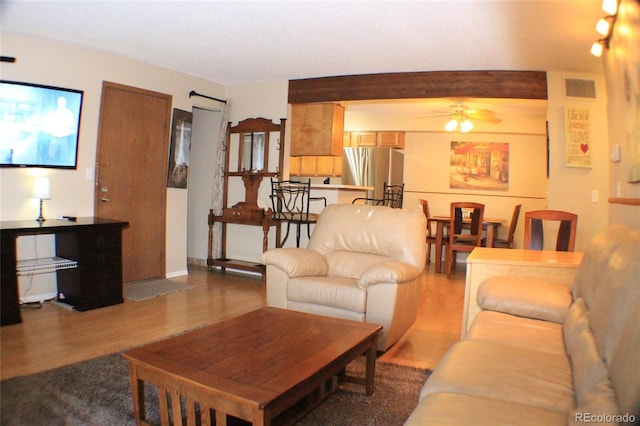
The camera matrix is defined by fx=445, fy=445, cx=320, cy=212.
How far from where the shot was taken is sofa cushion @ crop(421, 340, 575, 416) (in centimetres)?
140

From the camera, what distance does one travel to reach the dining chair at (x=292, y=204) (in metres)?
5.16

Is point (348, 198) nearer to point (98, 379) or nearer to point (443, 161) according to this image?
point (443, 161)

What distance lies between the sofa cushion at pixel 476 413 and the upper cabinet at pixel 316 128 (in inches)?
178

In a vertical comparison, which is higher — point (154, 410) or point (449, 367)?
point (449, 367)

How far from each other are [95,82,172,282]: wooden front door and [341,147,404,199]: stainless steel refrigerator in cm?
357

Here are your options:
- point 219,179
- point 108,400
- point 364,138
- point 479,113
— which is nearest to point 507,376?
point 108,400

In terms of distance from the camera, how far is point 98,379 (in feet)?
7.88

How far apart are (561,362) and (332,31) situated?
3074mm

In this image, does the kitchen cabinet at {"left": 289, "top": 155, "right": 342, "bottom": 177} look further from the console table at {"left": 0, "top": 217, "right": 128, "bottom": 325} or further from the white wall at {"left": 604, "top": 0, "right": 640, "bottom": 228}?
the white wall at {"left": 604, "top": 0, "right": 640, "bottom": 228}

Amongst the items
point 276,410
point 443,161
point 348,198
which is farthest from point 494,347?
point 443,161

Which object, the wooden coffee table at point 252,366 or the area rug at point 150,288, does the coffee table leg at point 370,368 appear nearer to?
the wooden coffee table at point 252,366

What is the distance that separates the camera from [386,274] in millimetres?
2826

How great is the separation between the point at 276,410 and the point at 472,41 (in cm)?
352

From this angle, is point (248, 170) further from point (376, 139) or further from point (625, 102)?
point (625, 102)
